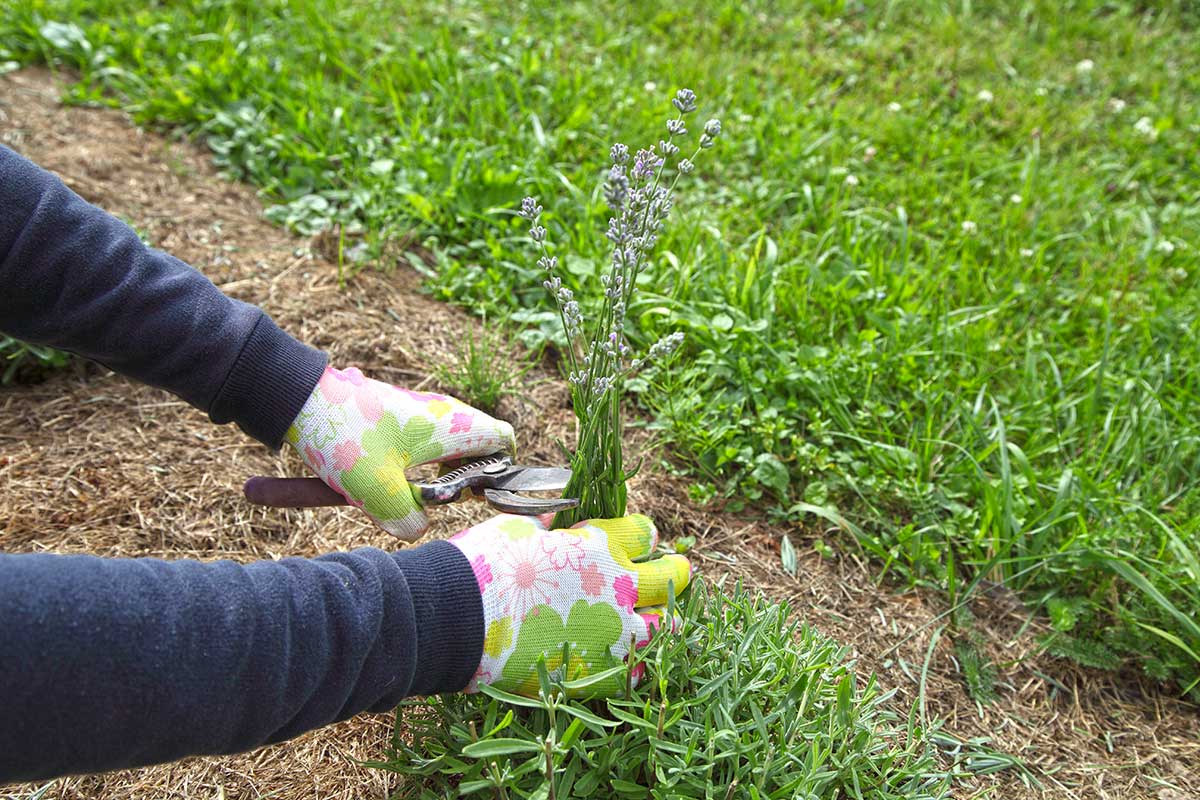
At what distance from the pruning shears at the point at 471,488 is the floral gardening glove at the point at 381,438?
37 millimetres

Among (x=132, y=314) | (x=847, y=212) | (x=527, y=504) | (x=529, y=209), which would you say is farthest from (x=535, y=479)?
(x=847, y=212)

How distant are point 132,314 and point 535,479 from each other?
0.82 m

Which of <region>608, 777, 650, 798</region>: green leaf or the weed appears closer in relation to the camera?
<region>608, 777, 650, 798</region>: green leaf

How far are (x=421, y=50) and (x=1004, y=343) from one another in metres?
2.36

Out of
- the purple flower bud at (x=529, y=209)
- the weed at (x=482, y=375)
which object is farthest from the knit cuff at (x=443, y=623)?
the weed at (x=482, y=375)

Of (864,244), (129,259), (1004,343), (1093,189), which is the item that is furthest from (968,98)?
(129,259)

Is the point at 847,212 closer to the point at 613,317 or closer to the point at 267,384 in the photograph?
the point at 613,317

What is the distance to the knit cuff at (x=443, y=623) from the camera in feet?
4.67

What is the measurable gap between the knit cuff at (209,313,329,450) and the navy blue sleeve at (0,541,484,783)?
17.4 inches

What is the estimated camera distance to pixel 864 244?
9.37ft

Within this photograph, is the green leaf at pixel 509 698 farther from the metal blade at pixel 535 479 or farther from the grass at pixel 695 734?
the metal blade at pixel 535 479

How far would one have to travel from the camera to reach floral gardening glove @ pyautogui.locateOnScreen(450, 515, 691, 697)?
149 cm

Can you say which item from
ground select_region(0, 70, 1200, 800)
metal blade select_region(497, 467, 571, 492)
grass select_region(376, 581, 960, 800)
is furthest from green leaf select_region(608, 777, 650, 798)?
metal blade select_region(497, 467, 571, 492)

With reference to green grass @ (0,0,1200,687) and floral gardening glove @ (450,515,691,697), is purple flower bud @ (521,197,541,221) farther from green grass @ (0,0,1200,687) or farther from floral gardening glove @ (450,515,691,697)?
green grass @ (0,0,1200,687)
